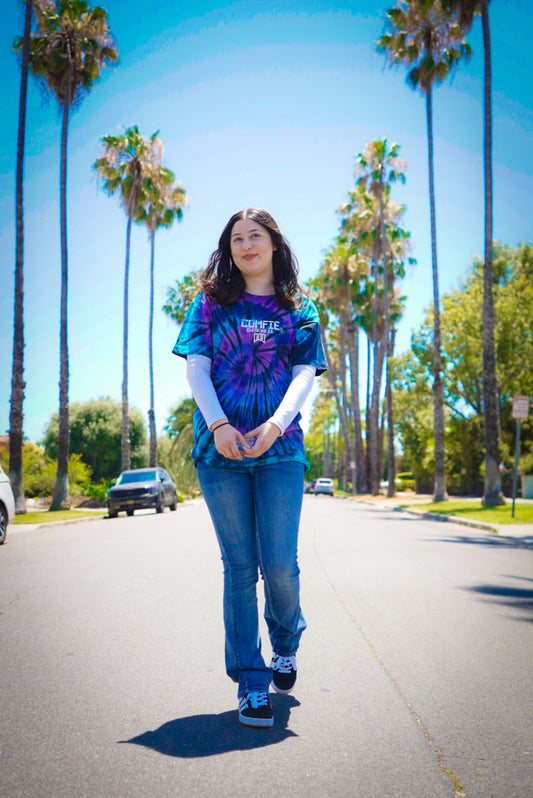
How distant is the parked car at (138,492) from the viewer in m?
20.6

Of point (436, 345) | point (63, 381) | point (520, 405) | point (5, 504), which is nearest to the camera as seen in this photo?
point (5, 504)

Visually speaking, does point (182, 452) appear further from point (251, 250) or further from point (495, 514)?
point (251, 250)

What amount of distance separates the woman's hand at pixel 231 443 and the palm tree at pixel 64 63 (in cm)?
1916

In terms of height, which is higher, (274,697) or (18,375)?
(18,375)

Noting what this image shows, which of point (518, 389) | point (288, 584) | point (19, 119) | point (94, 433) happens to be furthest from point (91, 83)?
point (94, 433)

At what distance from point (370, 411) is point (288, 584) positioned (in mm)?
38630

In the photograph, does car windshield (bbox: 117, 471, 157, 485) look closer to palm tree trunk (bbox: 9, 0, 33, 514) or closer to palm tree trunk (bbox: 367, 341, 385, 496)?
palm tree trunk (bbox: 9, 0, 33, 514)

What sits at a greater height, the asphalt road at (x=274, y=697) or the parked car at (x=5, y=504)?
the parked car at (x=5, y=504)

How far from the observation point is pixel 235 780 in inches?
89.7

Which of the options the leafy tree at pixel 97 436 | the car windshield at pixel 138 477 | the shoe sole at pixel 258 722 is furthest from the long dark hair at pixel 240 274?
the leafy tree at pixel 97 436

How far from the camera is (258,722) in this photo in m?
2.77

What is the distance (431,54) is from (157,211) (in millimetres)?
14426

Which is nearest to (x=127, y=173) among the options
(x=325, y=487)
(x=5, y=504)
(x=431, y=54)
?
(x=431, y=54)

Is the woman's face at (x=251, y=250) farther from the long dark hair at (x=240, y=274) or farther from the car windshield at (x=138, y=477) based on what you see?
the car windshield at (x=138, y=477)
